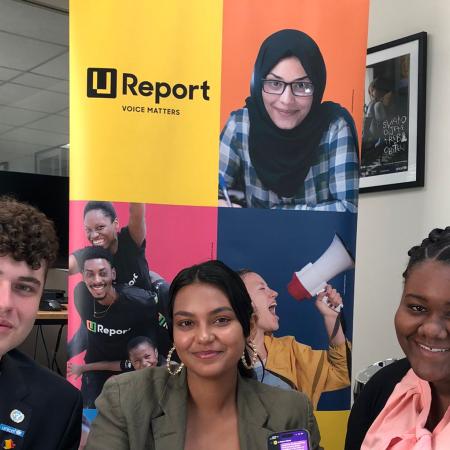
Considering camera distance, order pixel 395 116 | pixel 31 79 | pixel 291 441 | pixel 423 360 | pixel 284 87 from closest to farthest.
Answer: pixel 423 360 → pixel 291 441 → pixel 284 87 → pixel 395 116 → pixel 31 79

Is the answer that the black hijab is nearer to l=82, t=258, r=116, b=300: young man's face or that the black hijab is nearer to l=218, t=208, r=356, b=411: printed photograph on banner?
l=218, t=208, r=356, b=411: printed photograph on banner

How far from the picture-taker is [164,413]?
141 centimetres

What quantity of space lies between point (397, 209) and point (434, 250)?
169cm

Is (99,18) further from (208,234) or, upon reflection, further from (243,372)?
(243,372)

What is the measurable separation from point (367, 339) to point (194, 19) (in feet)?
6.03

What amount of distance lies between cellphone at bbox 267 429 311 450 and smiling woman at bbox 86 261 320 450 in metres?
0.15

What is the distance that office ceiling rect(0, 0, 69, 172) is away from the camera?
4.23 m

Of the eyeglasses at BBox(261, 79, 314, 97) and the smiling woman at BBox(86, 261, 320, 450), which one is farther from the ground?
the eyeglasses at BBox(261, 79, 314, 97)

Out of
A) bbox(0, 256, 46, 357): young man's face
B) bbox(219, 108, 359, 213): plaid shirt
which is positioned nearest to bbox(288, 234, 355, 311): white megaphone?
bbox(219, 108, 359, 213): plaid shirt

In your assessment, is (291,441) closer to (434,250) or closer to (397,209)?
(434,250)

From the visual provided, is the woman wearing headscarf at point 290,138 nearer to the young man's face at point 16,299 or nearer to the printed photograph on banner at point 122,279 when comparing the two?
the printed photograph on banner at point 122,279

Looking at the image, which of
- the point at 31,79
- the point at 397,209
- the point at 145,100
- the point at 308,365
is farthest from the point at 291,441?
the point at 31,79

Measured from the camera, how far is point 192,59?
77.4 inches

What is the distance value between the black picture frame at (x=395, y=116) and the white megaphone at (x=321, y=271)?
78cm
